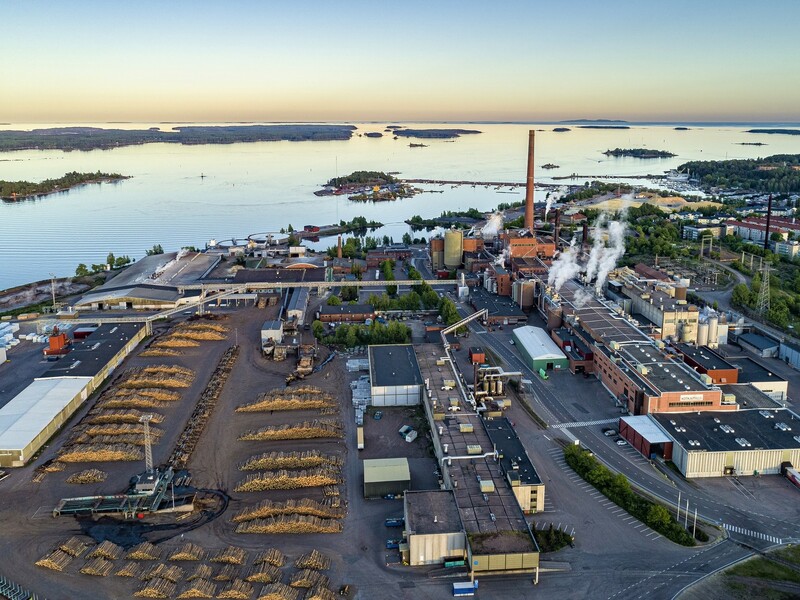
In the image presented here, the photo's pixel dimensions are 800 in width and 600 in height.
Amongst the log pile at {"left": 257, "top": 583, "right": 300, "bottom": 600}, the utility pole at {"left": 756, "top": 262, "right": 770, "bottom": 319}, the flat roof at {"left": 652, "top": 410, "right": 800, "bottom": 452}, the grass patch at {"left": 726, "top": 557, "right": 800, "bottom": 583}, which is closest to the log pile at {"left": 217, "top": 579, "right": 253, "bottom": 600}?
the log pile at {"left": 257, "top": 583, "right": 300, "bottom": 600}

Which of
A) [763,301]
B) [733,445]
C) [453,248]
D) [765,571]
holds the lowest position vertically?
[765,571]

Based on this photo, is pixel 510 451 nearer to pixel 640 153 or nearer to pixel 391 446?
pixel 391 446

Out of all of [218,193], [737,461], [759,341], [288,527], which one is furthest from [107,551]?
[218,193]

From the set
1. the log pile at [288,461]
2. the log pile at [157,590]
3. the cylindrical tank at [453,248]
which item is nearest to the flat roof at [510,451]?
the log pile at [288,461]

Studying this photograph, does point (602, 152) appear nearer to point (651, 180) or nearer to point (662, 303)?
point (651, 180)

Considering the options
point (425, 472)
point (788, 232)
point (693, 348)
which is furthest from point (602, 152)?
point (425, 472)

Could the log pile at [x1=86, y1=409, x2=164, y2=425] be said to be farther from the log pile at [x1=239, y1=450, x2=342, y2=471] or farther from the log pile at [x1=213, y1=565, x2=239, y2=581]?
the log pile at [x1=213, y1=565, x2=239, y2=581]
